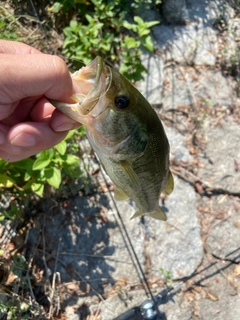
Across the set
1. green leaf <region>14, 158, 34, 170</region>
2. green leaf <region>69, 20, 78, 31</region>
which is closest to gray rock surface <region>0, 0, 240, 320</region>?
green leaf <region>14, 158, 34, 170</region>

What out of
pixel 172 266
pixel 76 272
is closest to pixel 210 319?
pixel 172 266

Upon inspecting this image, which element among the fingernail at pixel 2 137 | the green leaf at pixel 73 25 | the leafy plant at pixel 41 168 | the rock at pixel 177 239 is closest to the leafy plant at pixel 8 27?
the green leaf at pixel 73 25

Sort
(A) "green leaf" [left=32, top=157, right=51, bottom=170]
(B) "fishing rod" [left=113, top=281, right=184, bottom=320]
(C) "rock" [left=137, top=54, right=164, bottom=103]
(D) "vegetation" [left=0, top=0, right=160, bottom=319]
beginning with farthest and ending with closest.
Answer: (C) "rock" [left=137, top=54, right=164, bottom=103]
(B) "fishing rod" [left=113, top=281, right=184, bottom=320]
(D) "vegetation" [left=0, top=0, right=160, bottom=319]
(A) "green leaf" [left=32, top=157, right=51, bottom=170]

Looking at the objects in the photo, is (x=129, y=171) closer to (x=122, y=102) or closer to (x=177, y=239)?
(x=122, y=102)

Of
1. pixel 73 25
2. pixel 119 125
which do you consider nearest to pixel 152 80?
pixel 73 25

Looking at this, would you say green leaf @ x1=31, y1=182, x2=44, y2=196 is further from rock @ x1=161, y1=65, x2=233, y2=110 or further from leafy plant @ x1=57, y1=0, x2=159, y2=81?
rock @ x1=161, y1=65, x2=233, y2=110

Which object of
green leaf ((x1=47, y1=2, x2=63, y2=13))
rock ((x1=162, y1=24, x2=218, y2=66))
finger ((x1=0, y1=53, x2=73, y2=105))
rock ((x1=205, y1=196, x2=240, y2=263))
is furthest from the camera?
rock ((x1=162, y1=24, x2=218, y2=66))
